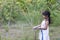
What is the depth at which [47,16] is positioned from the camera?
468 centimetres

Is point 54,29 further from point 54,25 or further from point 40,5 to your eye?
point 40,5

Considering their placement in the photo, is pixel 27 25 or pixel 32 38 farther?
pixel 27 25

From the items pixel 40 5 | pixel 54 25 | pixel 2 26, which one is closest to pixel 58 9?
pixel 54 25

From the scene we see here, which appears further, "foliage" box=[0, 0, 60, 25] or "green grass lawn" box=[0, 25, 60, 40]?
"foliage" box=[0, 0, 60, 25]

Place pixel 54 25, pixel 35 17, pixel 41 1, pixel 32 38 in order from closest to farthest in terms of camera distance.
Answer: pixel 32 38
pixel 35 17
pixel 41 1
pixel 54 25

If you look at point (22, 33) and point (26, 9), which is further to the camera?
point (26, 9)

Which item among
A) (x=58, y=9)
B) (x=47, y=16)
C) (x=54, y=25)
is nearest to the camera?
(x=47, y=16)

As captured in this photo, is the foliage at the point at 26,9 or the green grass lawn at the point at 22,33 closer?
the green grass lawn at the point at 22,33

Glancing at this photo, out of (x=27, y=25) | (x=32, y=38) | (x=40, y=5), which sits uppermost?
(x=40, y=5)

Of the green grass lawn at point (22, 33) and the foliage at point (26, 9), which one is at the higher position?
the foliage at point (26, 9)

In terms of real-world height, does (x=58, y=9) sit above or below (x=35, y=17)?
above

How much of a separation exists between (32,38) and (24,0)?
2.72 metres

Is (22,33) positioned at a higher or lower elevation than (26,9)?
lower

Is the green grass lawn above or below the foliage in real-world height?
below
